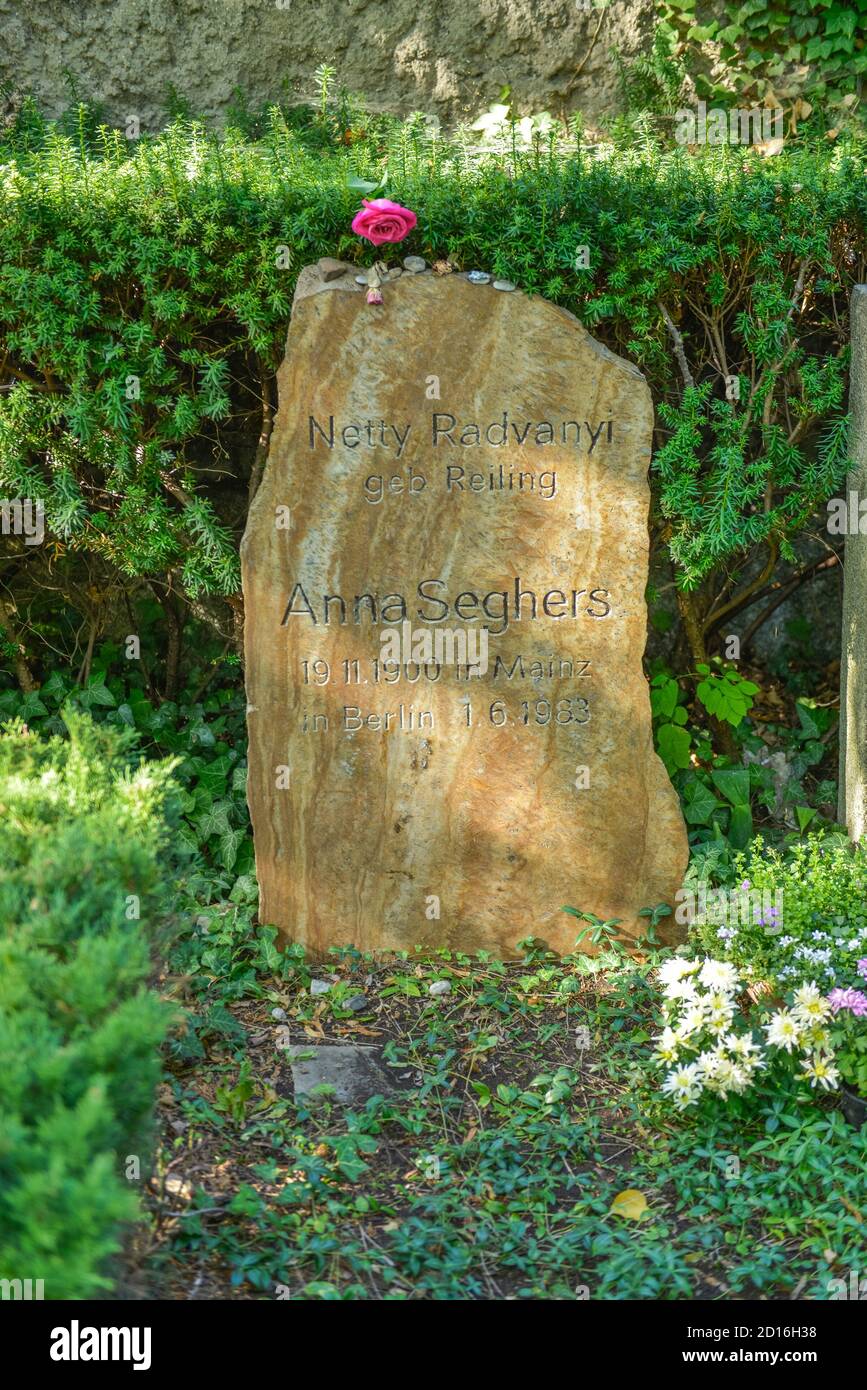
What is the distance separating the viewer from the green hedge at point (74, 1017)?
1921 mm

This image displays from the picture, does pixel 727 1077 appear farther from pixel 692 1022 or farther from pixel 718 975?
pixel 718 975

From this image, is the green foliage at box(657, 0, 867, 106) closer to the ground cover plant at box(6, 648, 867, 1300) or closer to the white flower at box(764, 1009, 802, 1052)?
the ground cover plant at box(6, 648, 867, 1300)

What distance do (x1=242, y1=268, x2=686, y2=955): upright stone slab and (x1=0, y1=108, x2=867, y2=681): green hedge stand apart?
0.31 meters

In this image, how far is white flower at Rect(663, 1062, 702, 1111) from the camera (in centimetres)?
343

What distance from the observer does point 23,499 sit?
16.3 ft

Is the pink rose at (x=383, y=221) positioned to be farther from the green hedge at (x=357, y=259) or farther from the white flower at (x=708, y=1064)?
the white flower at (x=708, y=1064)

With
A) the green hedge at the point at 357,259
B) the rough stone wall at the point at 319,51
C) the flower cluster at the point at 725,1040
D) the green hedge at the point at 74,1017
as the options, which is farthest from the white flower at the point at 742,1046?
the rough stone wall at the point at 319,51

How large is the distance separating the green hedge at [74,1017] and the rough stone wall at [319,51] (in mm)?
4044

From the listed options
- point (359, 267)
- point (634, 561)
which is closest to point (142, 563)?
point (359, 267)

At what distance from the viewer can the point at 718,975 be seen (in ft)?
11.5

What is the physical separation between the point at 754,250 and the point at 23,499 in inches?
115

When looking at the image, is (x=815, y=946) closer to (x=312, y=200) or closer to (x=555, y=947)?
(x=555, y=947)

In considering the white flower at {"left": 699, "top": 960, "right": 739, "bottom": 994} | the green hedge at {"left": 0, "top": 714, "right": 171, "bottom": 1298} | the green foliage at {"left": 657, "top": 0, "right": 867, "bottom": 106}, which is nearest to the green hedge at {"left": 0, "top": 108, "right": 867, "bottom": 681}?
the green foliage at {"left": 657, "top": 0, "right": 867, "bottom": 106}

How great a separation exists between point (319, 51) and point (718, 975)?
461 cm
